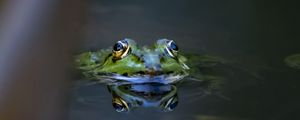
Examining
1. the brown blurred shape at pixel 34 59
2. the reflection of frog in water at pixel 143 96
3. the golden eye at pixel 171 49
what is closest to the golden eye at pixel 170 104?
the reflection of frog in water at pixel 143 96

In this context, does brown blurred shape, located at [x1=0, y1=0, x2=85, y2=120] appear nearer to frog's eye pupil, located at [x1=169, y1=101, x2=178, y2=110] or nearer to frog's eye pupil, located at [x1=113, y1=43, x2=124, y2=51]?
frog's eye pupil, located at [x1=113, y1=43, x2=124, y2=51]

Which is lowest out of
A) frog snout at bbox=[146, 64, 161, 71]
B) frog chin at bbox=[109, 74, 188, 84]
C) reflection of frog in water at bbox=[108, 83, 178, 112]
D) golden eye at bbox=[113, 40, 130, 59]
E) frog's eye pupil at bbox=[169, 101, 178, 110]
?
frog's eye pupil at bbox=[169, 101, 178, 110]

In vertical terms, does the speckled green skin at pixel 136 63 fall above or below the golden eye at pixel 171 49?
below

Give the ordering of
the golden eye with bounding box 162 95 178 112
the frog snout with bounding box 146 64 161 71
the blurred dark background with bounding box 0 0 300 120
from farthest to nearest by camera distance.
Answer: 1. the frog snout with bounding box 146 64 161 71
2. the golden eye with bounding box 162 95 178 112
3. the blurred dark background with bounding box 0 0 300 120

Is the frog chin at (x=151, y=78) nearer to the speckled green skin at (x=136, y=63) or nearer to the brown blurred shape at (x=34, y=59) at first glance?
the speckled green skin at (x=136, y=63)

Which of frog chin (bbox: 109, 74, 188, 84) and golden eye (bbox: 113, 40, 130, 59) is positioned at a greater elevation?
golden eye (bbox: 113, 40, 130, 59)

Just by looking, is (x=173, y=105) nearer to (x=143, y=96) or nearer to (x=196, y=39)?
(x=143, y=96)

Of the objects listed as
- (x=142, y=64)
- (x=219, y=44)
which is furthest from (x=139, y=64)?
(x=219, y=44)

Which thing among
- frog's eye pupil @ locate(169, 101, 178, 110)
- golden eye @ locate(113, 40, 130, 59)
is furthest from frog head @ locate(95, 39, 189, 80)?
frog's eye pupil @ locate(169, 101, 178, 110)
